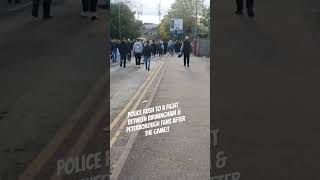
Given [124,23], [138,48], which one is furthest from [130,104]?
[124,23]

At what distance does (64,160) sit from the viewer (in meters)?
7.23

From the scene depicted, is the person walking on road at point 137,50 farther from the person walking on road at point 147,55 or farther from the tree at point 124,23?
the tree at point 124,23

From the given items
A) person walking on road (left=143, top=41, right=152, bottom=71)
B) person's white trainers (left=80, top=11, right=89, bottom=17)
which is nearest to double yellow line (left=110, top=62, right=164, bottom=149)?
person's white trainers (left=80, top=11, right=89, bottom=17)

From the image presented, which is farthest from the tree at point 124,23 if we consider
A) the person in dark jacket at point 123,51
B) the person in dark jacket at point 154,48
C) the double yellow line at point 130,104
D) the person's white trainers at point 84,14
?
the double yellow line at point 130,104

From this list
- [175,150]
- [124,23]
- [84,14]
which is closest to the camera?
[175,150]

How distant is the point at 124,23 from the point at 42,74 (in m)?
10.2

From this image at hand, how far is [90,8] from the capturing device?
467 inches
